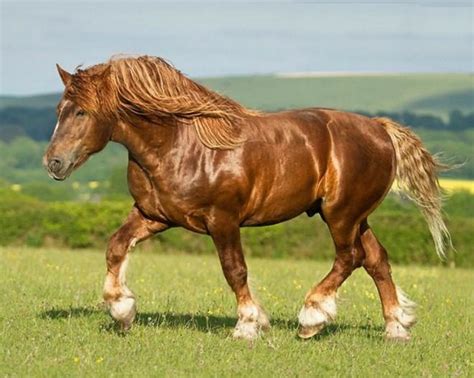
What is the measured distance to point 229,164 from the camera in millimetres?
9242

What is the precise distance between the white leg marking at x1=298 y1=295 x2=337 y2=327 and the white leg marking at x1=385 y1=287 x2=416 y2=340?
2.50 ft

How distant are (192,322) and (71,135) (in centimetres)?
251

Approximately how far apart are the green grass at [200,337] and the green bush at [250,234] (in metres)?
12.2

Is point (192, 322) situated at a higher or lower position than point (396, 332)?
lower

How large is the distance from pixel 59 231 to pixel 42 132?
7188cm

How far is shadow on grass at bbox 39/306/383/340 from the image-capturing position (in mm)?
10047

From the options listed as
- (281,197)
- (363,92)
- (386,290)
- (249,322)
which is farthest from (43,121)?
(249,322)

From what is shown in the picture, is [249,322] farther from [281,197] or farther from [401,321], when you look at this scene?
[401,321]

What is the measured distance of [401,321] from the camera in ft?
33.3

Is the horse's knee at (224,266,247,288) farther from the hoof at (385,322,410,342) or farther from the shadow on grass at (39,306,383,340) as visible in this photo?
the hoof at (385,322,410,342)

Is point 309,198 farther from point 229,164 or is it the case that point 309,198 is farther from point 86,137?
point 86,137

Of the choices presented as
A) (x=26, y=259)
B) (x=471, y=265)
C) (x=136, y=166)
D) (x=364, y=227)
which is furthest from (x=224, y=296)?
(x=471, y=265)

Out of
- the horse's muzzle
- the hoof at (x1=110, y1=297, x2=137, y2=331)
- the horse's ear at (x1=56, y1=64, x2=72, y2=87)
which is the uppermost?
the horse's ear at (x1=56, y1=64, x2=72, y2=87)

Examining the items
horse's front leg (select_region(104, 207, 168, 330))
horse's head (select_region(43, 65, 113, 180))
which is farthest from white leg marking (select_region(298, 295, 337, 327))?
horse's head (select_region(43, 65, 113, 180))
